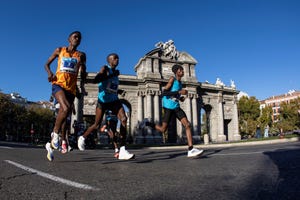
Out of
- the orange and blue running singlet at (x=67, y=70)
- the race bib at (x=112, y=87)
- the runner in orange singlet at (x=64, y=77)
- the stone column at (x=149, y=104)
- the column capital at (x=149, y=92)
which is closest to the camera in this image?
the runner in orange singlet at (x=64, y=77)

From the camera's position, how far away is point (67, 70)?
4812 mm

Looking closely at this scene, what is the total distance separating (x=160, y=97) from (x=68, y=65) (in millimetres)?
28447

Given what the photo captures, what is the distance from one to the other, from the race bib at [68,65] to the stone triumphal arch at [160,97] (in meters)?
24.6

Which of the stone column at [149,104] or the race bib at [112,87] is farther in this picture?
the stone column at [149,104]

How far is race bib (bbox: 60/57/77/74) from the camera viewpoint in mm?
4809

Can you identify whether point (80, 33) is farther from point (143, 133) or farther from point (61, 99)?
point (143, 133)

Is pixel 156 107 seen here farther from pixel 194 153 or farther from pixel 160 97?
pixel 194 153

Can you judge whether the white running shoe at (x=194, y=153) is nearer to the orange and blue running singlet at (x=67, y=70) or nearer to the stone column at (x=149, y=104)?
the orange and blue running singlet at (x=67, y=70)

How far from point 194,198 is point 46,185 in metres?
1.44

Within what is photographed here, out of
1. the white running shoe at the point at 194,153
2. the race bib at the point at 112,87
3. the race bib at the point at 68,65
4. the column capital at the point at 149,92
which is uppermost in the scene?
the column capital at the point at 149,92

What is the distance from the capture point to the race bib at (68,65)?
15.8ft

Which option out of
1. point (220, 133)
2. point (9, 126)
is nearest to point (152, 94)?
point (220, 133)

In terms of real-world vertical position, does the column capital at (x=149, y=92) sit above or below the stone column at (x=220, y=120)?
above

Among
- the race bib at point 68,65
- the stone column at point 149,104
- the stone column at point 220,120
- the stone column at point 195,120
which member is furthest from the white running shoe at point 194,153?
the stone column at point 220,120
